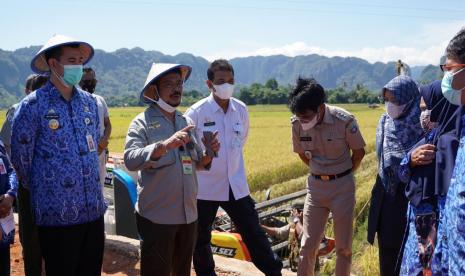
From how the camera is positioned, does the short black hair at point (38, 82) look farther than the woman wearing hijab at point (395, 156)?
Yes

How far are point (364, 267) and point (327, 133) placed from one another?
8.92 feet

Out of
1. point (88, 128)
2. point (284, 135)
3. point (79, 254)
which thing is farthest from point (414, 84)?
point (284, 135)

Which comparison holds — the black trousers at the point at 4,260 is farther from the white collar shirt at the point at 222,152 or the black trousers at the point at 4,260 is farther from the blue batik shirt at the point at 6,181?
the white collar shirt at the point at 222,152

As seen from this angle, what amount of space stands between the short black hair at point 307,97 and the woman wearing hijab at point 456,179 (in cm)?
150

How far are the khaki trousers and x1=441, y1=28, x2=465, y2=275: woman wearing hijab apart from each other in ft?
5.68

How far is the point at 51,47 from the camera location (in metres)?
2.96

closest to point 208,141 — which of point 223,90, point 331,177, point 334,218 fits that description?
point 223,90

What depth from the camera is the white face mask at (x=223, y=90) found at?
13.6 ft

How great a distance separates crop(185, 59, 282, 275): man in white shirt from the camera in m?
4.06

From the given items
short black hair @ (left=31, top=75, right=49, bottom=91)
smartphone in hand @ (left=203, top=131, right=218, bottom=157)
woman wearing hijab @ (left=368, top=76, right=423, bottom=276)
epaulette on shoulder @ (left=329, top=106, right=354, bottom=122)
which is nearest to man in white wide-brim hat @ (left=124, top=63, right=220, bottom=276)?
smartphone in hand @ (left=203, top=131, right=218, bottom=157)

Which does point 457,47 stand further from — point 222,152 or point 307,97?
point 222,152

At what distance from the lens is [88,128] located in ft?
10.1

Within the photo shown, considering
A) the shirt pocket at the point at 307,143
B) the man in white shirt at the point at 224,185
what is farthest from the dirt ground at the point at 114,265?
the shirt pocket at the point at 307,143

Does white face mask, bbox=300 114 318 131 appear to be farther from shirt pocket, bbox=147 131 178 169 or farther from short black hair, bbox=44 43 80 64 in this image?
short black hair, bbox=44 43 80 64
